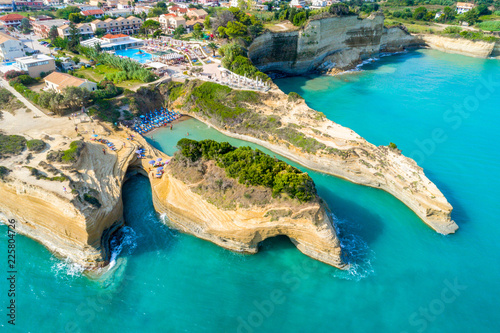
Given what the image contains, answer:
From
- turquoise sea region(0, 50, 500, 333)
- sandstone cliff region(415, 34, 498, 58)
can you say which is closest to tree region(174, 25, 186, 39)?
turquoise sea region(0, 50, 500, 333)

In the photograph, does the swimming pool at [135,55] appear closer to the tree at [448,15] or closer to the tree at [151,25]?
the tree at [151,25]

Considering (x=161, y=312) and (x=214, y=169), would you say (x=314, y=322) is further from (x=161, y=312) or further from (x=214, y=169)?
(x=214, y=169)

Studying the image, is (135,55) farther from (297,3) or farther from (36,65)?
(297,3)

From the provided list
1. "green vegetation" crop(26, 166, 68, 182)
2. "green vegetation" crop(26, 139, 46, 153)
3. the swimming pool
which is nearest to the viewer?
"green vegetation" crop(26, 166, 68, 182)

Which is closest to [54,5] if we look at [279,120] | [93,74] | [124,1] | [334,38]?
[124,1]

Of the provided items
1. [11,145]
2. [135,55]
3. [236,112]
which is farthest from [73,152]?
[135,55]

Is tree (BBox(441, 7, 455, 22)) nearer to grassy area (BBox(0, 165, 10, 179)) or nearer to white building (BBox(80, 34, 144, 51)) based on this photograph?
white building (BBox(80, 34, 144, 51))
